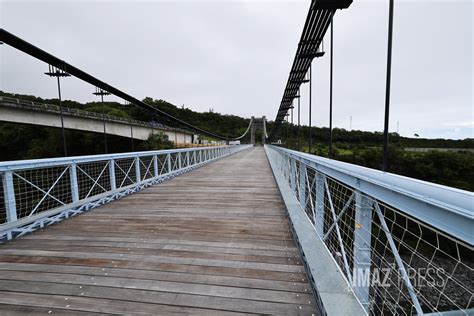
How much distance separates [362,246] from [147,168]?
4286 mm

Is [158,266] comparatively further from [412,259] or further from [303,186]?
[303,186]

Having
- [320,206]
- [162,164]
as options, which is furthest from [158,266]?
[162,164]

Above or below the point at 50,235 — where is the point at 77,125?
above

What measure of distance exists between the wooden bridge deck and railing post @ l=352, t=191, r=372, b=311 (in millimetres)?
275

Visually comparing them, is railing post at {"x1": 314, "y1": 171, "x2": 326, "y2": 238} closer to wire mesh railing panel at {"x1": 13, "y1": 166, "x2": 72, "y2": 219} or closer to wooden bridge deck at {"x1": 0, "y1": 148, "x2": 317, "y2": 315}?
wooden bridge deck at {"x1": 0, "y1": 148, "x2": 317, "y2": 315}

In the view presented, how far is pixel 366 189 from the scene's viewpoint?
1056 millimetres

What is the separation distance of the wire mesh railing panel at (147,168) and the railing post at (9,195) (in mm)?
2368

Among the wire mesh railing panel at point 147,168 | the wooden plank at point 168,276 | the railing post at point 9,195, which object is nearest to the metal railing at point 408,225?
the wooden plank at point 168,276

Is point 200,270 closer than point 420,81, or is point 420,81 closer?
point 200,270

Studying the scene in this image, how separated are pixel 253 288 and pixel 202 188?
3032 mm

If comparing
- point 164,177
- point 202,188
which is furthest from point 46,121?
point 202,188

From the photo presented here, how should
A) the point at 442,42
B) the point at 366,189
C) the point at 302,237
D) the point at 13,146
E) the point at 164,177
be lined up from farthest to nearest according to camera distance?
the point at 13,146, the point at 164,177, the point at 442,42, the point at 302,237, the point at 366,189

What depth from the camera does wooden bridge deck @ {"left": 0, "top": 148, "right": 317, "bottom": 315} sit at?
4.36 ft

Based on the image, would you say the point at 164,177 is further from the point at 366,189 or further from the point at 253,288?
the point at 366,189
